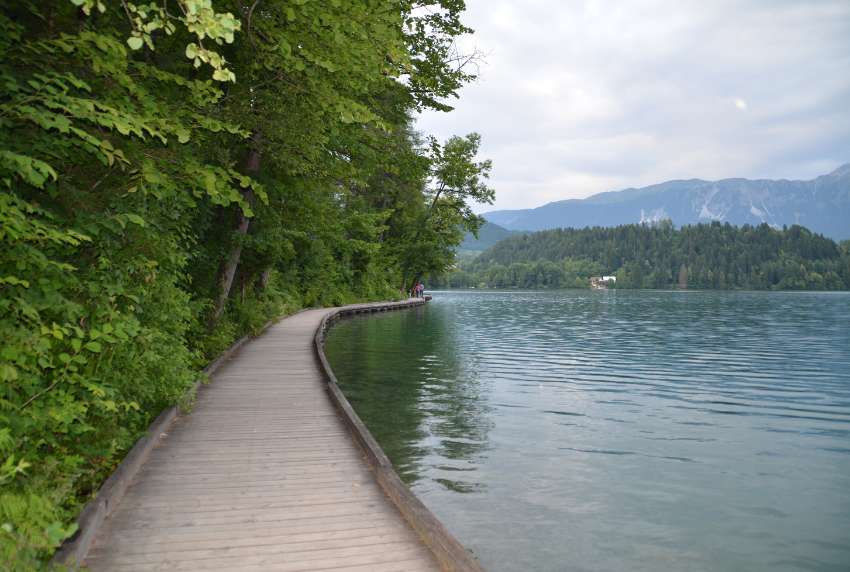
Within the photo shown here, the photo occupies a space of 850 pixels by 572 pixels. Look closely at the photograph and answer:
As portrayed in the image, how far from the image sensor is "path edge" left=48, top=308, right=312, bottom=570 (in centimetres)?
393

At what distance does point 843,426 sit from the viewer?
1114 centimetres

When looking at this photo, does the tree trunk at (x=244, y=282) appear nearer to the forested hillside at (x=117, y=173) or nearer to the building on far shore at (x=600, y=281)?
the forested hillside at (x=117, y=173)

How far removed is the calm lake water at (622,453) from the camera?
20.6ft

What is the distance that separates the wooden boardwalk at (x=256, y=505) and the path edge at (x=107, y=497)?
0.08 meters

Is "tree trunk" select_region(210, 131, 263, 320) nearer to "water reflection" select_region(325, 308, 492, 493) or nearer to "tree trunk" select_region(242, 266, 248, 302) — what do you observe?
"water reflection" select_region(325, 308, 492, 493)

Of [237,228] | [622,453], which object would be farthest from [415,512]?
[237,228]

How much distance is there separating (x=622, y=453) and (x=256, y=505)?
6555 millimetres

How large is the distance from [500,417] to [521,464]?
2.82 m

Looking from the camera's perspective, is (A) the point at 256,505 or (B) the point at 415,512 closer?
(B) the point at 415,512

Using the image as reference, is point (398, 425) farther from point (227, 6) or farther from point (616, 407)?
point (227, 6)

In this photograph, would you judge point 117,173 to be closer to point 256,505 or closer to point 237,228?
point 256,505

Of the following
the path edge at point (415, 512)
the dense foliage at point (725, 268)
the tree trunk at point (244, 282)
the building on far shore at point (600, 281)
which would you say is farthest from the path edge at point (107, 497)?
the building on far shore at point (600, 281)

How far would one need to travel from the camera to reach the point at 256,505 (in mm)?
5258

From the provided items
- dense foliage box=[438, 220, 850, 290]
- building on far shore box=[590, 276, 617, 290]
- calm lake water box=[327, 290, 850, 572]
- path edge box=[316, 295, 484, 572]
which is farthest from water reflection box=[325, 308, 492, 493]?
building on far shore box=[590, 276, 617, 290]
